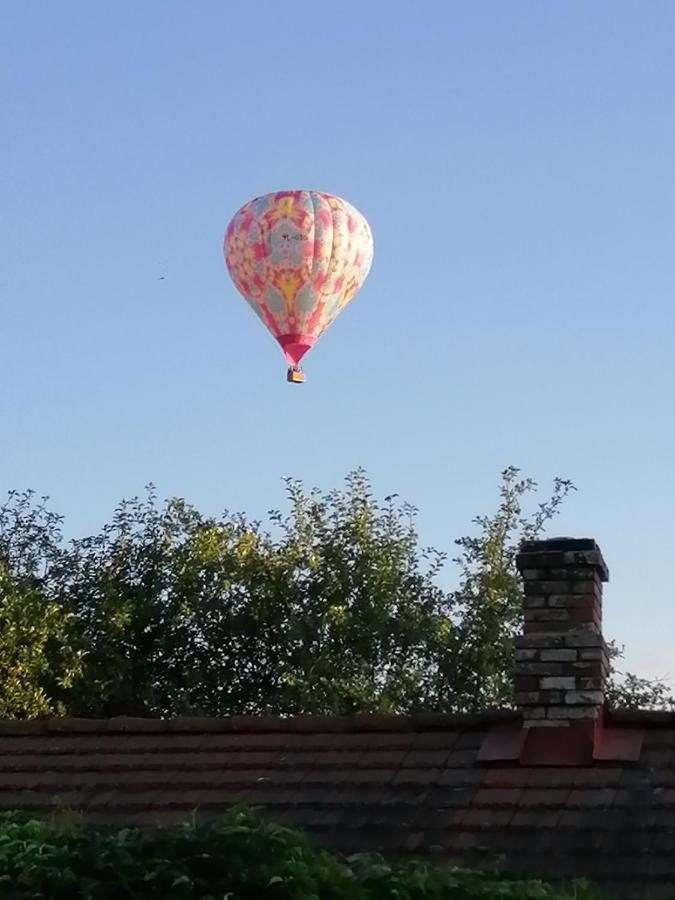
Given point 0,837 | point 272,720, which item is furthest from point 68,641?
point 0,837

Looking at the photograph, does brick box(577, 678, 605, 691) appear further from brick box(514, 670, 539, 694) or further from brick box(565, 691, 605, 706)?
brick box(514, 670, 539, 694)

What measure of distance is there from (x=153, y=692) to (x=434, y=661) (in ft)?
16.2

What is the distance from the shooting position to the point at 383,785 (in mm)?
9719

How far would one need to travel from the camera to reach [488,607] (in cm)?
2834

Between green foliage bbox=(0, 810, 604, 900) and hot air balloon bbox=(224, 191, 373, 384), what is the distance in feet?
54.5

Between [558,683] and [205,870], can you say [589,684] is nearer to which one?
[558,683]

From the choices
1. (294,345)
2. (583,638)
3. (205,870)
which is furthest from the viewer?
(294,345)

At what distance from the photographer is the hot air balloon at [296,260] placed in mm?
22875

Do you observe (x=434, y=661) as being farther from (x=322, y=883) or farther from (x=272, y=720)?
(x=322, y=883)

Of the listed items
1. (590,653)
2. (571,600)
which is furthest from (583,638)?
(571,600)

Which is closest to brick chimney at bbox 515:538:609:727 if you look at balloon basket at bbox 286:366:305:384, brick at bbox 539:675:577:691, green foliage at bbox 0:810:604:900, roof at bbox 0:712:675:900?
brick at bbox 539:675:577:691

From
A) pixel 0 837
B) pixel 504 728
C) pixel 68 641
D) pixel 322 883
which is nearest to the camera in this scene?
pixel 322 883

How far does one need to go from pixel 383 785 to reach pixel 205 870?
3.49 meters

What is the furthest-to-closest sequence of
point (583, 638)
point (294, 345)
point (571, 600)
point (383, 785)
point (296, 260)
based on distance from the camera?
point (294, 345) → point (296, 260) → point (571, 600) → point (583, 638) → point (383, 785)
